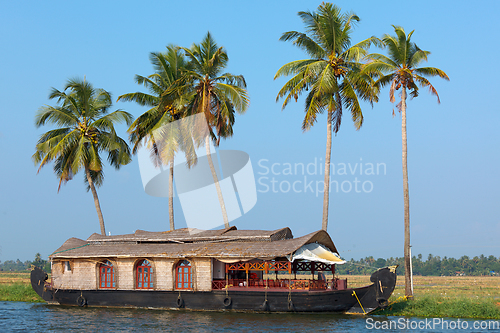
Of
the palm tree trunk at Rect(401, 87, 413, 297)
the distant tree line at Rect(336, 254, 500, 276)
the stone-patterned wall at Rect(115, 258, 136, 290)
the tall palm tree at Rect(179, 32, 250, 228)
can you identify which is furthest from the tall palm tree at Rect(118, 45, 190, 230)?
the distant tree line at Rect(336, 254, 500, 276)

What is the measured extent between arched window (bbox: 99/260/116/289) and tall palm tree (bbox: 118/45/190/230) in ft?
21.3

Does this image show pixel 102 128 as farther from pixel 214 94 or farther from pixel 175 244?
pixel 175 244

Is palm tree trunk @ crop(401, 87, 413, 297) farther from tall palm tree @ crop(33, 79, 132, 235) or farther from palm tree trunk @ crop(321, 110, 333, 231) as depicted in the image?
tall palm tree @ crop(33, 79, 132, 235)

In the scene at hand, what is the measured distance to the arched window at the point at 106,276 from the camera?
23469 mm

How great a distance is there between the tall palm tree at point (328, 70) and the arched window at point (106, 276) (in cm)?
1037

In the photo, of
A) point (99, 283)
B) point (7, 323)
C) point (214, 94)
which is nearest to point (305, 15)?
point (214, 94)

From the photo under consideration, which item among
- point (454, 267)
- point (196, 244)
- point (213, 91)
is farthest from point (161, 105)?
point (454, 267)

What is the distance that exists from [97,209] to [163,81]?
29.1 ft

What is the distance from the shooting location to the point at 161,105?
28188mm

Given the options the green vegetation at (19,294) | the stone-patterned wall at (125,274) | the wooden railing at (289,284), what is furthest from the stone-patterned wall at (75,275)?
the wooden railing at (289,284)

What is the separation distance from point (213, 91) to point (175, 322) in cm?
1346

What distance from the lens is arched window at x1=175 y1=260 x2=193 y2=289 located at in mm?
22031

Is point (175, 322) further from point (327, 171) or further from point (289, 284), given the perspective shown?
point (327, 171)

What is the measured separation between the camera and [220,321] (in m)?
18.5
